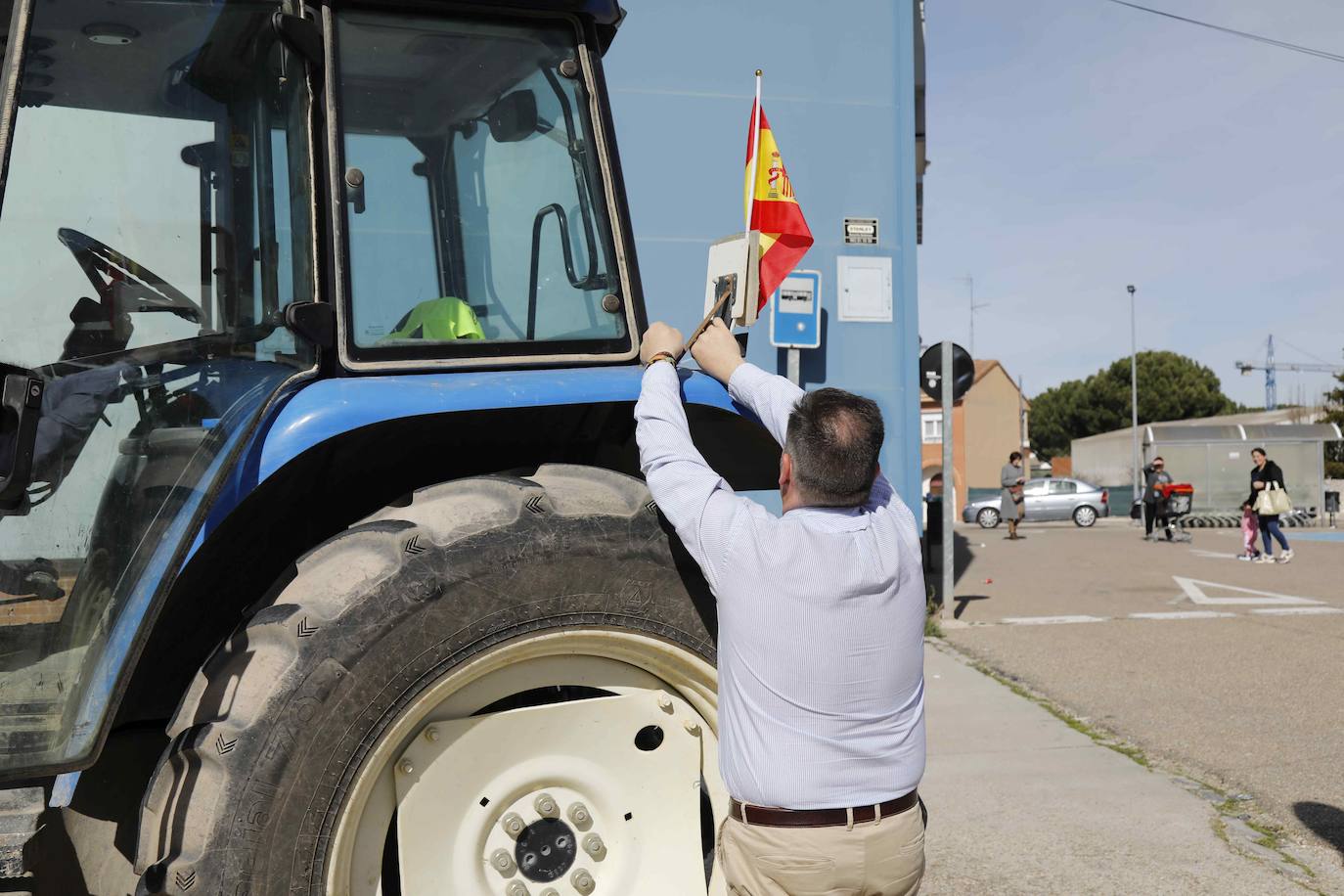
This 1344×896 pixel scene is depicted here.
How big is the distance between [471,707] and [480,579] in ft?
1.04

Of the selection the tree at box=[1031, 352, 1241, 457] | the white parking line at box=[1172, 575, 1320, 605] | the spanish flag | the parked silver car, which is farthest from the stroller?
the tree at box=[1031, 352, 1241, 457]

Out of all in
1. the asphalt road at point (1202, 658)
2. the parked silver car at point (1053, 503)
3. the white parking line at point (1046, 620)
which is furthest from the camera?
the parked silver car at point (1053, 503)

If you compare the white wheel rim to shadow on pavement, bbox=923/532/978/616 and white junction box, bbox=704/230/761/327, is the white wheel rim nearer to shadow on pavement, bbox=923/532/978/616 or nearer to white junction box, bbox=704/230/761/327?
white junction box, bbox=704/230/761/327

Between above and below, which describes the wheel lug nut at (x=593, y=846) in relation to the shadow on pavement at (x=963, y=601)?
above

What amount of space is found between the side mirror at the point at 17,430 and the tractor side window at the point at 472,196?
0.69 metres

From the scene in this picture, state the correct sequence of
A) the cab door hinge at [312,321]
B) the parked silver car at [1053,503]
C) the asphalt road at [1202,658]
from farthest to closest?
the parked silver car at [1053,503] < the asphalt road at [1202,658] < the cab door hinge at [312,321]

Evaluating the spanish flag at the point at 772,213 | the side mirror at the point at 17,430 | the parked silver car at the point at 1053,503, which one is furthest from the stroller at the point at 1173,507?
the side mirror at the point at 17,430

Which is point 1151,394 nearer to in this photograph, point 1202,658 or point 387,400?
point 1202,658

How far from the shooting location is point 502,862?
2.36m

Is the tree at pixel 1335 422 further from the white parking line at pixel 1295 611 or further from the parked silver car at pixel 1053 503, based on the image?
the white parking line at pixel 1295 611

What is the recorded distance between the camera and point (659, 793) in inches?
100

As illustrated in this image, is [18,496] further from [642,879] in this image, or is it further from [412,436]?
[642,879]

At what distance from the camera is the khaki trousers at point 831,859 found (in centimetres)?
224

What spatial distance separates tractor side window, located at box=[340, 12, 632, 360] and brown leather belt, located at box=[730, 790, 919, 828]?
1.18 metres
